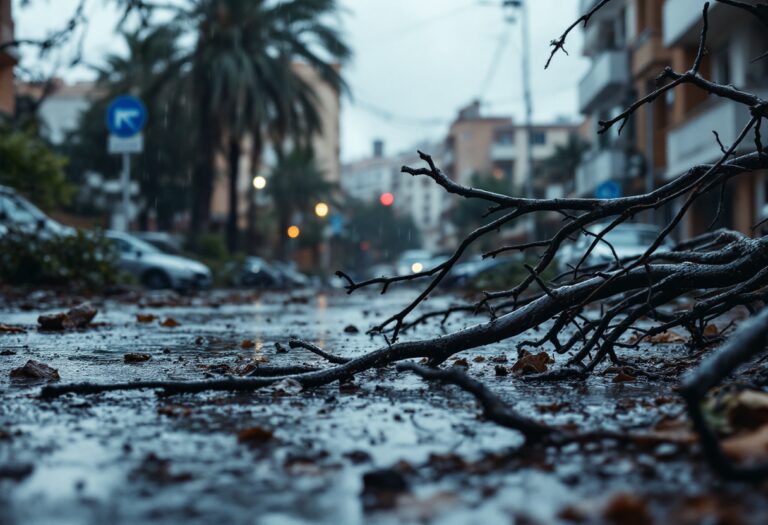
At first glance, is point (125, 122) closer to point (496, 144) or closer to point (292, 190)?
point (292, 190)

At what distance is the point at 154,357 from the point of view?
202 inches

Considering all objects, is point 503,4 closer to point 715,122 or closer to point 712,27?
point 712,27

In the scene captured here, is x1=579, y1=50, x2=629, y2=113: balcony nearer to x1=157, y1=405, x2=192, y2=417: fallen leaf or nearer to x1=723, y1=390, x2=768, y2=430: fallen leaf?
x1=157, y1=405, x2=192, y2=417: fallen leaf

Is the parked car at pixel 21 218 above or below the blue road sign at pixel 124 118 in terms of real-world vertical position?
below

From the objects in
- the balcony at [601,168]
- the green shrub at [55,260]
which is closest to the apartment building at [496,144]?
the balcony at [601,168]

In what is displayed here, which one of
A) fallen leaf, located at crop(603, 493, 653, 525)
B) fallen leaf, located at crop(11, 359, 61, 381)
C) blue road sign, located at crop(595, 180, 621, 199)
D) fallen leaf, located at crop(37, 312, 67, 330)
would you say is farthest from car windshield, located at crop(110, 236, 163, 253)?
fallen leaf, located at crop(603, 493, 653, 525)

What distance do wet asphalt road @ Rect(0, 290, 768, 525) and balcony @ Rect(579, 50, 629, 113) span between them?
1141 inches

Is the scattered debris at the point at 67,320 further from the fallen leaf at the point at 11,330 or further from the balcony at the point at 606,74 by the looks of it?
the balcony at the point at 606,74

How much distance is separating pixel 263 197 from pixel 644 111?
3053cm

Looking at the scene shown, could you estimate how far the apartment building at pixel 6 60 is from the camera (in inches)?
857

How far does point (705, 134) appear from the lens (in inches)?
830

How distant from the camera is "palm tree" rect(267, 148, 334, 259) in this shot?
5328cm

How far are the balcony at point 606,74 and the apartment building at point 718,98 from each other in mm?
5116

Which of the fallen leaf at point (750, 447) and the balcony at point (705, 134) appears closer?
the fallen leaf at point (750, 447)
